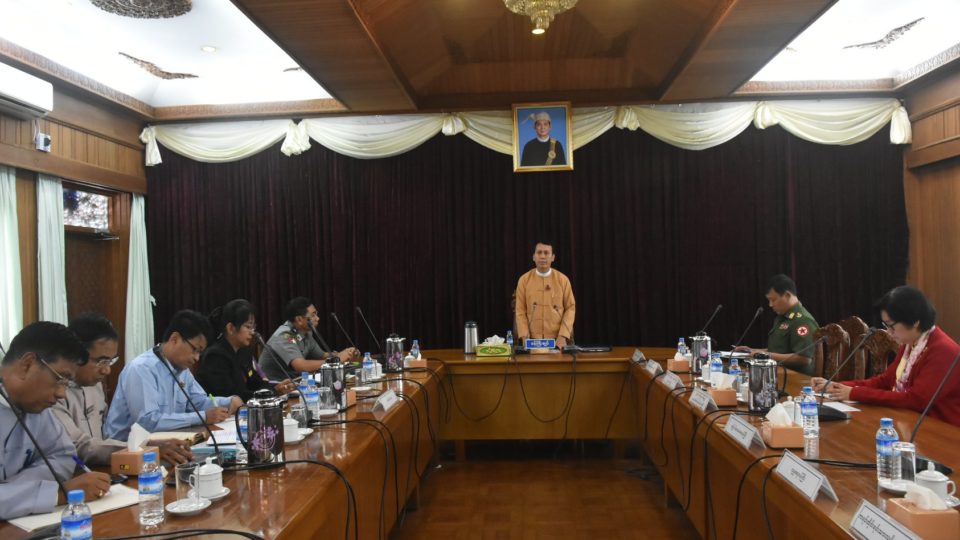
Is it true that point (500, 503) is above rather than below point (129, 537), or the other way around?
below

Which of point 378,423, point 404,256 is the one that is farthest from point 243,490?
point 404,256

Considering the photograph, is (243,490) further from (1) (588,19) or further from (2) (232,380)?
(1) (588,19)

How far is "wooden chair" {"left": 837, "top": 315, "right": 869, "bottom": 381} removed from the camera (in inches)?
137

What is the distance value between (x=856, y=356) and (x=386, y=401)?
8.37 feet

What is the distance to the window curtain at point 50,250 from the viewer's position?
14.3 feet

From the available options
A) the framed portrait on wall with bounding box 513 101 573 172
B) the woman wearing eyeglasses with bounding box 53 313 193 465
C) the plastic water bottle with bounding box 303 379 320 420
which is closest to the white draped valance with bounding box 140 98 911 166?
the framed portrait on wall with bounding box 513 101 573 172

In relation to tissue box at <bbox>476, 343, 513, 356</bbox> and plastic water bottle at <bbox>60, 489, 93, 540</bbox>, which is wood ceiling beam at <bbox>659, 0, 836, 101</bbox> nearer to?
tissue box at <bbox>476, 343, 513, 356</bbox>

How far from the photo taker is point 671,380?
3.10 metres

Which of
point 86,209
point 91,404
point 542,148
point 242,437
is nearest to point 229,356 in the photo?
point 91,404

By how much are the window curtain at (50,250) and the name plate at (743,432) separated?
4.31 m

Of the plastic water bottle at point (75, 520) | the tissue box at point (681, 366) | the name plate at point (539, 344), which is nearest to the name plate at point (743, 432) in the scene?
the tissue box at point (681, 366)

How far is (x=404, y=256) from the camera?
18.9 feet

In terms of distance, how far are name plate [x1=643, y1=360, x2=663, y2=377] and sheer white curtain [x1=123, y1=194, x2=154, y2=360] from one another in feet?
13.6

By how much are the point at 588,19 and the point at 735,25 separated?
108 centimetres
